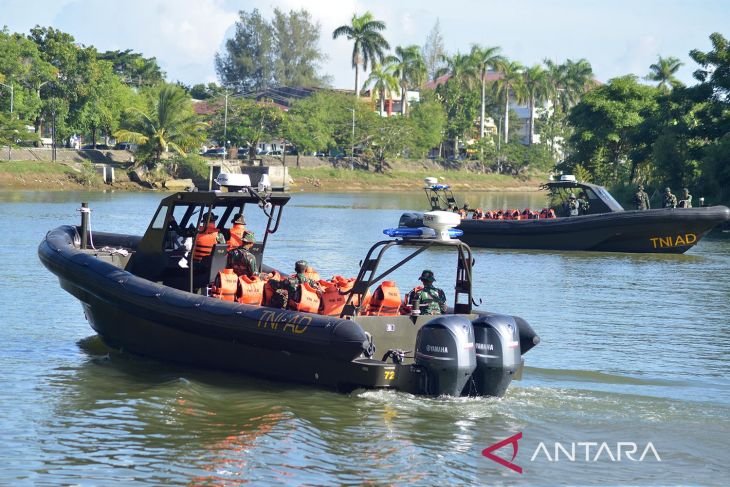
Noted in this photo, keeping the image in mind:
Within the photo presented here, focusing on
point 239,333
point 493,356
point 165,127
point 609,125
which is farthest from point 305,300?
point 165,127

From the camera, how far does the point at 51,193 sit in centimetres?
6241

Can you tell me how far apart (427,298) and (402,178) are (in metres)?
80.2

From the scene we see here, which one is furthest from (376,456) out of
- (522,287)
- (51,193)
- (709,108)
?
(51,193)

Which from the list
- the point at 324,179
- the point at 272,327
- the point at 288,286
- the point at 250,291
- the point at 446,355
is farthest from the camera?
the point at 324,179

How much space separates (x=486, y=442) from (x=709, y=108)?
35.6 m

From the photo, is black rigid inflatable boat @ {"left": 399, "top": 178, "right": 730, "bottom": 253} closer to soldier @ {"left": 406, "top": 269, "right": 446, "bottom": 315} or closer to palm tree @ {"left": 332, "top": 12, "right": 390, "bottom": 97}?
soldier @ {"left": 406, "top": 269, "right": 446, "bottom": 315}

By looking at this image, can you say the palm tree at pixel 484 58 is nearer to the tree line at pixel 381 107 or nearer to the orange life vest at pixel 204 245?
the tree line at pixel 381 107

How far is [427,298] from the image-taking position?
12.9 meters

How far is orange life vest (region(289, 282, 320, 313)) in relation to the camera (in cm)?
1258

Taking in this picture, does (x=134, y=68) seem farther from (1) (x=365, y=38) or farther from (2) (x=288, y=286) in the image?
(2) (x=288, y=286)

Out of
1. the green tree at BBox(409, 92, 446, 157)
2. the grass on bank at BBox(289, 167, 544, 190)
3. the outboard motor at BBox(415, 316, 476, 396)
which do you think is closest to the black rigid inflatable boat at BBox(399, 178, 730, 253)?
the outboard motor at BBox(415, 316, 476, 396)

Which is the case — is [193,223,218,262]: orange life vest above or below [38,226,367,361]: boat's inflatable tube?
above

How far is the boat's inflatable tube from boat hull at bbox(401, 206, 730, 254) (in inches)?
634

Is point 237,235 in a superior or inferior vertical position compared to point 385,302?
superior
